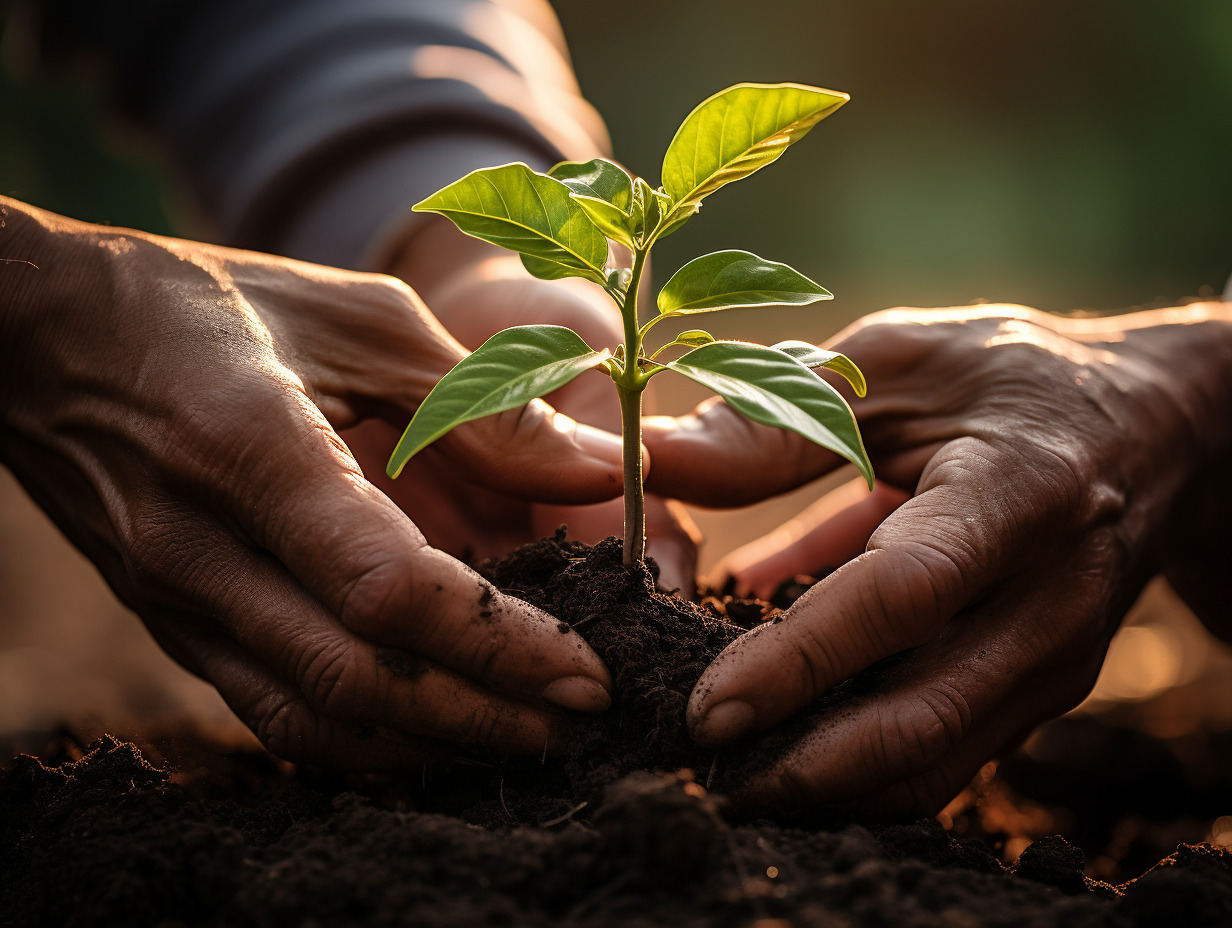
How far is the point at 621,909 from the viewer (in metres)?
0.70

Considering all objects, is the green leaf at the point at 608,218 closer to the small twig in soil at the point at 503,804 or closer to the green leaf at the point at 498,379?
the green leaf at the point at 498,379

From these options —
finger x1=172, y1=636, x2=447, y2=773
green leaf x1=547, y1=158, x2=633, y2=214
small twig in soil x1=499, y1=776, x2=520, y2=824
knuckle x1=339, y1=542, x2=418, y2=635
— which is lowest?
small twig in soil x1=499, y1=776, x2=520, y2=824

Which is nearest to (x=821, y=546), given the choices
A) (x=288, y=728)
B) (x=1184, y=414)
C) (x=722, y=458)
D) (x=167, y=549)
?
(x=722, y=458)

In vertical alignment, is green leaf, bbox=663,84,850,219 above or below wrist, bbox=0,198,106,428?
above

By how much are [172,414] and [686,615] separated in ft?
2.59

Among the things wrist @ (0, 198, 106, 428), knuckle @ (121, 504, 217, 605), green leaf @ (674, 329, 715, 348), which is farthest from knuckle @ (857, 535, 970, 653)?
wrist @ (0, 198, 106, 428)

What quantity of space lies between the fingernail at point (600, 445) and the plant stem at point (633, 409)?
0.62 feet

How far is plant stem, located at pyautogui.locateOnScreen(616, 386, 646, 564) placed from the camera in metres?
1.06

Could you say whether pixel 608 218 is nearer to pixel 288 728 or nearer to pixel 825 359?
pixel 825 359

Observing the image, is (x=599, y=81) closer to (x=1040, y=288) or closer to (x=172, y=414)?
(x=1040, y=288)

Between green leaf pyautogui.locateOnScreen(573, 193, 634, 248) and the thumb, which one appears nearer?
green leaf pyautogui.locateOnScreen(573, 193, 634, 248)

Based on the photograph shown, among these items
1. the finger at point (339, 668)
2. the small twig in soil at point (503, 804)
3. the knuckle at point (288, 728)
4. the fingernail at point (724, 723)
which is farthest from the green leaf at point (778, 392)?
the knuckle at point (288, 728)

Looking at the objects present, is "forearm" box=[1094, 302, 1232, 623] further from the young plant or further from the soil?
the young plant

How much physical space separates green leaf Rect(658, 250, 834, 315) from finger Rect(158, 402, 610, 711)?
0.45 metres
